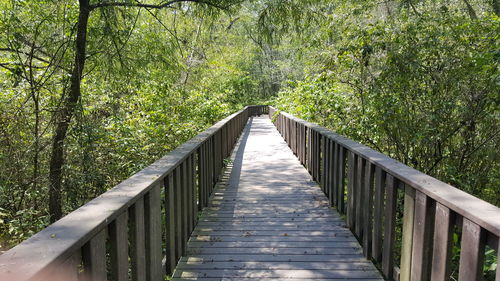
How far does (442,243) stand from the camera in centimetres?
195

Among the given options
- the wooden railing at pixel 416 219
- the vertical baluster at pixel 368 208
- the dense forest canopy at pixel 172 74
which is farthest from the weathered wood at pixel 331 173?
the vertical baluster at pixel 368 208

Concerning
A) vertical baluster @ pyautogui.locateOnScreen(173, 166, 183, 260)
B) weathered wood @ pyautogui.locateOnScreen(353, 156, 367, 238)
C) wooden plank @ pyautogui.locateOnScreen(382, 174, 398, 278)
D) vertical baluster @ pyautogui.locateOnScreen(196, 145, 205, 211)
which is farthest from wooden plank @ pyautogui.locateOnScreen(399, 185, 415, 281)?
vertical baluster @ pyautogui.locateOnScreen(196, 145, 205, 211)

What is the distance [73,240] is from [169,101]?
705cm

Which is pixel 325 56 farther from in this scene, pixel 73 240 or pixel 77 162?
pixel 73 240

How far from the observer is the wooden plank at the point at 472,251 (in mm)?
1626

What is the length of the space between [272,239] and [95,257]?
245 centimetres

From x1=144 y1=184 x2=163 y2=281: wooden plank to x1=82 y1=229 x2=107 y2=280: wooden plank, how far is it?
2.32ft

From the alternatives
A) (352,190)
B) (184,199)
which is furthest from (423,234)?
(184,199)

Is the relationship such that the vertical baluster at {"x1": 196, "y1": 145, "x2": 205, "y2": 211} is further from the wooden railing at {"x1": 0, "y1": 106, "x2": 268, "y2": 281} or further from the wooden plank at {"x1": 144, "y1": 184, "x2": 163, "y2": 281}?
the wooden plank at {"x1": 144, "y1": 184, "x2": 163, "y2": 281}

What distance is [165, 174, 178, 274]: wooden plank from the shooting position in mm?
2896

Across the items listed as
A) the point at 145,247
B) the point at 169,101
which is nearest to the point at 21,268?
the point at 145,247

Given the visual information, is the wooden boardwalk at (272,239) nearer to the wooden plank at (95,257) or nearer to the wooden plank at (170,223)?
the wooden plank at (170,223)

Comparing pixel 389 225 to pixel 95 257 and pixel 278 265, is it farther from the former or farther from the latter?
pixel 95 257

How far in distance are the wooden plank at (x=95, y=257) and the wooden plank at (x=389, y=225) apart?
6.30ft
